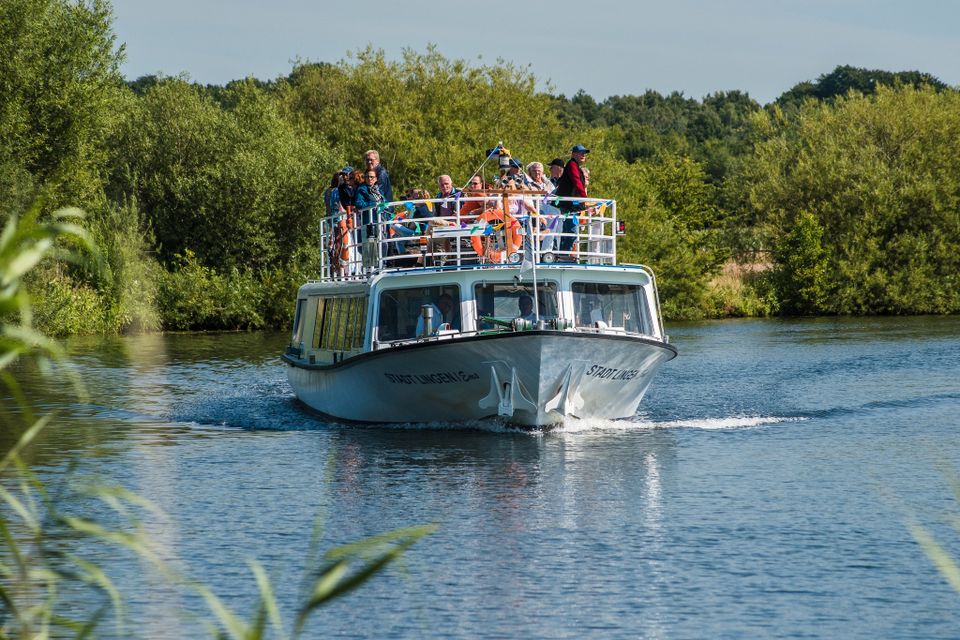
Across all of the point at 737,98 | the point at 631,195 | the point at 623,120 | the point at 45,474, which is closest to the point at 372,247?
the point at 45,474

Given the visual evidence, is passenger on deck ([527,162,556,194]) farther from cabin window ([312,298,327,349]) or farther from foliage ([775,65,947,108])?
foliage ([775,65,947,108])

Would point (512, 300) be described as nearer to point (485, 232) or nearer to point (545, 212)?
point (485, 232)

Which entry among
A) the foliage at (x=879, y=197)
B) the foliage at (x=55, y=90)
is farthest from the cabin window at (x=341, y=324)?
the foliage at (x=879, y=197)

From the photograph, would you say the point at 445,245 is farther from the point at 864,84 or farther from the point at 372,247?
the point at 864,84

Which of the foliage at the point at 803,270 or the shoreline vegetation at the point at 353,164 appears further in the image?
the foliage at the point at 803,270

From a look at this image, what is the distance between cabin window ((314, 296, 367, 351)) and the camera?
20875 mm

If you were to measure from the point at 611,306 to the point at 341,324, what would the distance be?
4.52 meters

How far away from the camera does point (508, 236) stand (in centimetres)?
2002

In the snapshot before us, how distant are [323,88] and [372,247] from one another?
51816 millimetres

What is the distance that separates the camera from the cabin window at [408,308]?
19.7 metres

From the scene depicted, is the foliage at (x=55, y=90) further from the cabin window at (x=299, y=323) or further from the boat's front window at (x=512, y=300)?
the boat's front window at (x=512, y=300)

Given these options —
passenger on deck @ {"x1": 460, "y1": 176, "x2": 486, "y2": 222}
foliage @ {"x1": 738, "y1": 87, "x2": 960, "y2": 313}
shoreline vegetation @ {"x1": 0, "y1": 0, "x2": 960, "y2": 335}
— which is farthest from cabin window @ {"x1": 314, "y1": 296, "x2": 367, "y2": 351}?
foliage @ {"x1": 738, "y1": 87, "x2": 960, "y2": 313}

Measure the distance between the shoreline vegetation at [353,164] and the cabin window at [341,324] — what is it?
19.7 m

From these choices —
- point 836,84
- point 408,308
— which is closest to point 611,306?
point 408,308
